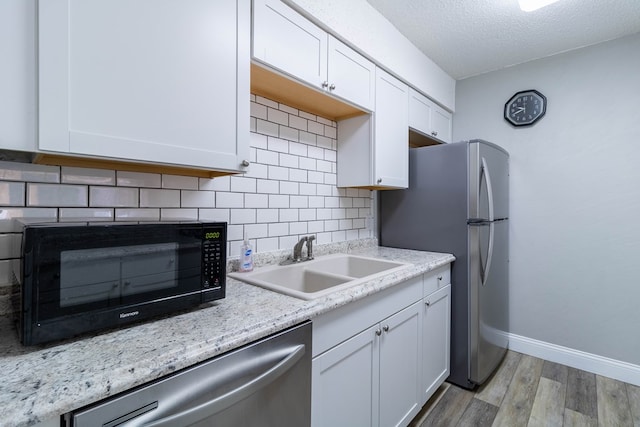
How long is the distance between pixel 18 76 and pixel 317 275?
1.32 m

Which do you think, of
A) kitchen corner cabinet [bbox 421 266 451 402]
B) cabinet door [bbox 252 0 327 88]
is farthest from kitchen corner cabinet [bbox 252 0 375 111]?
kitchen corner cabinet [bbox 421 266 451 402]

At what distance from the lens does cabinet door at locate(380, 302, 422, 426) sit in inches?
55.6

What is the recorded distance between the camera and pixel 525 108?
255cm

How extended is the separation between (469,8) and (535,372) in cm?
265

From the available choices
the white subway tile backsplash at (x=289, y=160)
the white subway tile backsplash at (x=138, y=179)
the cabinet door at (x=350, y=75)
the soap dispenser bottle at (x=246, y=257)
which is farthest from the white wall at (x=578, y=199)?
the white subway tile backsplash at (x=138, y=179)

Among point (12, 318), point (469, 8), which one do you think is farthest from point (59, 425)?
point (469, 8)

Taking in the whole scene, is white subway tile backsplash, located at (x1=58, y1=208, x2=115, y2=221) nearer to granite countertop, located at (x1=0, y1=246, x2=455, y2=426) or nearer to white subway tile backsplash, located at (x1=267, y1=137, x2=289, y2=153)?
granite countertop, located at (x1=0, y1=246, x2=455, y2=426)

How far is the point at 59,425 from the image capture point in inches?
21.5

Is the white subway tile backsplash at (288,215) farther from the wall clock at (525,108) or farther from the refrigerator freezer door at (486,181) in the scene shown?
the wall clock at (525,108)

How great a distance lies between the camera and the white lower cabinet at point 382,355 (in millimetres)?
1106

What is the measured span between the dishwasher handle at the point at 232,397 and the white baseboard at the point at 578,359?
8.25 ft

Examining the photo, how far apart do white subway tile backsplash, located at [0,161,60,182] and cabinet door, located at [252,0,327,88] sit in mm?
845

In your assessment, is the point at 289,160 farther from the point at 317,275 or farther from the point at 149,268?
the point at 149,268

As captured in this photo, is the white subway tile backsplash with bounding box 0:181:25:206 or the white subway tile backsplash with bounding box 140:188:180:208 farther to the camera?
the white subway tile backsplash with bounding box 140:188:180:208
